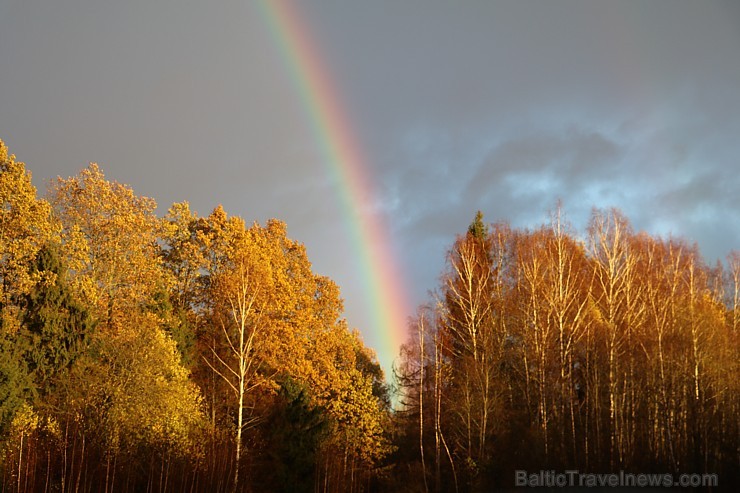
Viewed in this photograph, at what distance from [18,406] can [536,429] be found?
71.7ft

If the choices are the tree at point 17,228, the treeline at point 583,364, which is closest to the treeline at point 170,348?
the tree at point 17,228

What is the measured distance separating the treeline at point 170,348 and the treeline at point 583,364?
5492mm

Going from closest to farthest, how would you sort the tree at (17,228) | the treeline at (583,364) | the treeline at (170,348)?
1. the treeline at (170,348)
2. the tree at (17,228)
3. the treeline at (583,364)

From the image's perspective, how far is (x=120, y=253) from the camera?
3331 cm

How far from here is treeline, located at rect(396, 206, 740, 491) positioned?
31.2m

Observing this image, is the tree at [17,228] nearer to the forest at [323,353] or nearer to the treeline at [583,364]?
the forest at [323,353]

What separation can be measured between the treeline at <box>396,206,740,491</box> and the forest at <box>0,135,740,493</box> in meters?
0.15

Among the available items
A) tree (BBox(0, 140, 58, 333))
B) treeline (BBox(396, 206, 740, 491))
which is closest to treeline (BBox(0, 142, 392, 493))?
tree (BBox(0, 140, 58, 333))

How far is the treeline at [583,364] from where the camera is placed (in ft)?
102

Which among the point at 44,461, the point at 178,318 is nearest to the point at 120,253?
the point at 178,318

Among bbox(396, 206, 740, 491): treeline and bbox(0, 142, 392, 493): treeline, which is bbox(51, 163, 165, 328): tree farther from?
bbox(396, 206, 740, 491): treeline

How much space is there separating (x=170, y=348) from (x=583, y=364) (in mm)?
21714

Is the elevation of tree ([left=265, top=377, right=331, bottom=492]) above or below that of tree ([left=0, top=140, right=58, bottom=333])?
below

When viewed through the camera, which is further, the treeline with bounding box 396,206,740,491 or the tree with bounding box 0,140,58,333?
the treeline with bounding box 396,206,740,491
